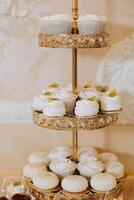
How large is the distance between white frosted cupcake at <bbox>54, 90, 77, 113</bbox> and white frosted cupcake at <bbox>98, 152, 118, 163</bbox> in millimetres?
272

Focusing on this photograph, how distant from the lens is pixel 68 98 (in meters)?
1.20

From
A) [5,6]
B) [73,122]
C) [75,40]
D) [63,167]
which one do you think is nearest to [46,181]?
[63,167]

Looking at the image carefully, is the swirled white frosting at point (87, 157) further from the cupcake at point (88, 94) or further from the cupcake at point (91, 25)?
the cupcake at point (91, 25)

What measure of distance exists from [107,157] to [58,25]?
1.74 ft

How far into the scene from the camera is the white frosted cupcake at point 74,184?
1218mm

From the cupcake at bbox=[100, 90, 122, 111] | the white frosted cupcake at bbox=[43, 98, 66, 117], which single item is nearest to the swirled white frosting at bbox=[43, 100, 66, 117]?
the white frosted cupcake at bbox=[43, 98, 66, 117]

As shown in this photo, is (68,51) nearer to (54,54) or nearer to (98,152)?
(54,54)

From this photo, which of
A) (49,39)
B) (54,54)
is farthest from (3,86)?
(49,39)

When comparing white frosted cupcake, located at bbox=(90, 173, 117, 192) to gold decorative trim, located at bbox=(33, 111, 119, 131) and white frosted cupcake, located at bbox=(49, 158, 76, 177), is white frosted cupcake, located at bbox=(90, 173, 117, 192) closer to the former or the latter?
white frosted cupcake, located at bbox=(49, 158, 76, 177)

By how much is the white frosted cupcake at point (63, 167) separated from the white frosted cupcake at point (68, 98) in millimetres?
174

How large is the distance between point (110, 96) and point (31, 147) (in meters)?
0.46

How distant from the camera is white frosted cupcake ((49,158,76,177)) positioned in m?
1.27

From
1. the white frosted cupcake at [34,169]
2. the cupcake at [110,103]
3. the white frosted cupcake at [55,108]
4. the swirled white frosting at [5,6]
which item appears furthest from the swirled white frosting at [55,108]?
the swirled white frosting at [5,6]

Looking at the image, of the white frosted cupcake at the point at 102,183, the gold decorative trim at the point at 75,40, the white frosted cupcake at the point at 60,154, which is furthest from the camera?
the white frosted cupcake at the point at 60,154
